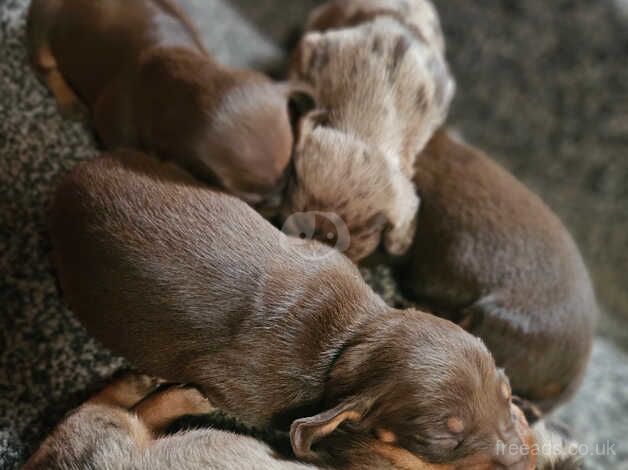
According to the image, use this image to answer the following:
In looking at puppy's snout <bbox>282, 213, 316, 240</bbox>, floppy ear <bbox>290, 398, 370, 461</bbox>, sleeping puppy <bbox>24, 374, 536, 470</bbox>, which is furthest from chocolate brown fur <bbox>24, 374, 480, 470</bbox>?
puppy's snout <bbox>282, 213, 316, 240</bbox>

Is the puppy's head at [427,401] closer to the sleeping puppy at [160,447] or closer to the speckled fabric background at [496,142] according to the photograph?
the sleeping puppy at [160,447]

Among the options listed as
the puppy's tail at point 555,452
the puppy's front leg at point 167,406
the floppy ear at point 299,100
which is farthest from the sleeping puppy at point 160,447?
the floppy ear at point 299,100

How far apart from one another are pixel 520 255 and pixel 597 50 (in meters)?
0.97

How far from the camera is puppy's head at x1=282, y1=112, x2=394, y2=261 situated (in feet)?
5.64

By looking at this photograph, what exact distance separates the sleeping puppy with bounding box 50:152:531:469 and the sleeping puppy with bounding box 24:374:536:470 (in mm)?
53

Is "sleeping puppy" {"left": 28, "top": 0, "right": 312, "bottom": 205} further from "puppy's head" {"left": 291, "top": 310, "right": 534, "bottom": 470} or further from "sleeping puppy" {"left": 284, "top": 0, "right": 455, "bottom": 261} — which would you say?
"puppy's head" {"left": 291, "top": 310, "right": 534, "bottom": 470}

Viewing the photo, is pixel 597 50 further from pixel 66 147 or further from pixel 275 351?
pixel 66 147

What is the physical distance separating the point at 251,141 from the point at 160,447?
0.74 m

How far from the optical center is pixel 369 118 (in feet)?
6.24

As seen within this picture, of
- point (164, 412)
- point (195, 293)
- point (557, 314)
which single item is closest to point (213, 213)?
point (195, 293)

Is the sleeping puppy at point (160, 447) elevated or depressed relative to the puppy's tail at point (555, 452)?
depressed

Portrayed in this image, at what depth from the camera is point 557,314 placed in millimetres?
1796

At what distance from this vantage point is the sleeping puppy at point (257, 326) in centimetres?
135

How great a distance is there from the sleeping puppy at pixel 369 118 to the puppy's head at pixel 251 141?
0.10 meters
